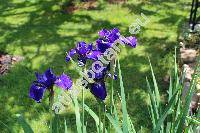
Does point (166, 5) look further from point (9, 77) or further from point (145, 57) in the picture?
point (9, 77)

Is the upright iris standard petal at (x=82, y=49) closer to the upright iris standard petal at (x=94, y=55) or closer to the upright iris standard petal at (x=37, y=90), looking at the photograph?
the upright iris standard petal at (x=94, y=55)

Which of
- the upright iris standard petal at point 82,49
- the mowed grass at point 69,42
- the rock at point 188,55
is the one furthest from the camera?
the rock at point 188,55

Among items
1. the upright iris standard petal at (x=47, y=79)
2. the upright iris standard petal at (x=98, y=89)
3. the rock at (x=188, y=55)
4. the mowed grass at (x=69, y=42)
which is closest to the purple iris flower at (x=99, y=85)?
the upright iris standard petal at (x=98, y=89)

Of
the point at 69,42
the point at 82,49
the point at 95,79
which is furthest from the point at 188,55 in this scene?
the point at 95,79

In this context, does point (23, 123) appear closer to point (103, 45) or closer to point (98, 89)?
point (98, 89)

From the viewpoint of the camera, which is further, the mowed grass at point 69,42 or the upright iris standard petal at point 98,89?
the mowed grass at point 69,42

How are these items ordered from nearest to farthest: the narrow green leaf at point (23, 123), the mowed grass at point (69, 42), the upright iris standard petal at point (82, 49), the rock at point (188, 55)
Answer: the narrow green leaf at point (23, 123) → the upright iris standard petal at point (82, 49) → the mowed grass at point (69, 42) → the rock at point (188, 55)

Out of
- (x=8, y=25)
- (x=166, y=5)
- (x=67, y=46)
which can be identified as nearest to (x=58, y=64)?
(x=67, y=46)
